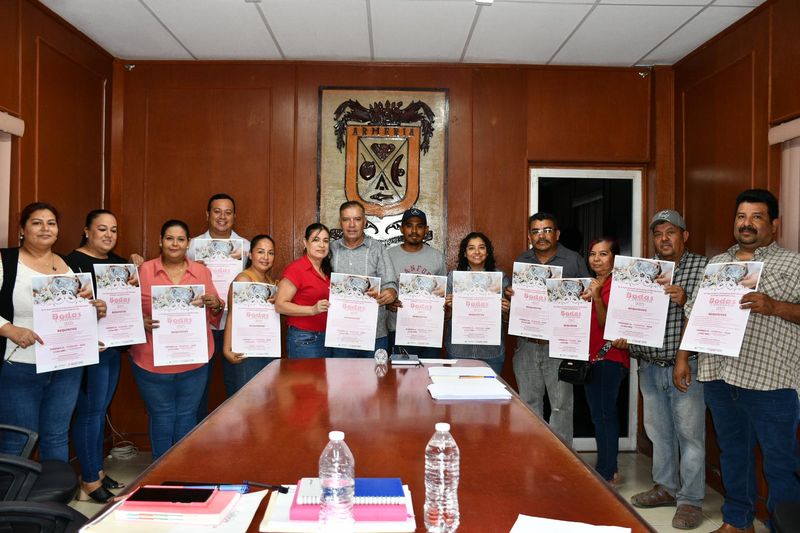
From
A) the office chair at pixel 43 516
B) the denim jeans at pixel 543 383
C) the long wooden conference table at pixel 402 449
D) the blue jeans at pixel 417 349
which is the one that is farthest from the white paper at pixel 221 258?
the office chair at pixel 43 516

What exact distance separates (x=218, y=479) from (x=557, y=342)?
110 inches

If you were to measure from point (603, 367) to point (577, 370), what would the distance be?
0.25m

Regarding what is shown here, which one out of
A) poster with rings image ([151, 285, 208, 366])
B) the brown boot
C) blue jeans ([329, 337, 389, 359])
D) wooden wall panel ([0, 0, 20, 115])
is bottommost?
the brown boot

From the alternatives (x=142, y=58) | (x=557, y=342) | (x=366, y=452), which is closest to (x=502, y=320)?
(x=557, y=342)

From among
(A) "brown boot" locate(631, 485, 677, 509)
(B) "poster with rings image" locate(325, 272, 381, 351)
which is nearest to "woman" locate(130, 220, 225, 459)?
(B) "poster with rings image" locate(325, 272, 381, 351)

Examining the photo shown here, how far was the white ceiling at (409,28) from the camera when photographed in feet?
13.0

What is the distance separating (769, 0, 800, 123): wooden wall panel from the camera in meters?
3.54

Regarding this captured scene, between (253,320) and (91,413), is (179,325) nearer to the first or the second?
(253,320)

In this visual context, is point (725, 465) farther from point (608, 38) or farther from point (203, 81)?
point (203, 81)

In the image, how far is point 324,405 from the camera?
2246mm

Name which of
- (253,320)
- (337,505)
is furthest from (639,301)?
(337,505)

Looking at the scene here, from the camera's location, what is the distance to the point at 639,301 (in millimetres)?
3494

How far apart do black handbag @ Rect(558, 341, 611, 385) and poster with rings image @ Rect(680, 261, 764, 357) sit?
71 cm

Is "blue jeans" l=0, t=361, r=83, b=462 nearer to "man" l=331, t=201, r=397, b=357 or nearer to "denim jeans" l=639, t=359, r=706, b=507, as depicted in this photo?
"man" l=331, t=201, r=397, b=357
